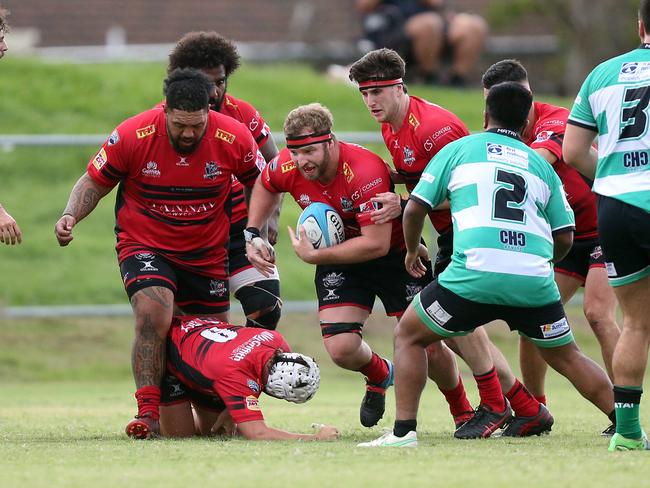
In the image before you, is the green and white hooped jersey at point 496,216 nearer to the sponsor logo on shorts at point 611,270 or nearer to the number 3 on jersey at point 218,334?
the sponsor logo on shorts at point 611,270

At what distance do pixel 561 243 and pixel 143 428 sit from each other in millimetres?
2765

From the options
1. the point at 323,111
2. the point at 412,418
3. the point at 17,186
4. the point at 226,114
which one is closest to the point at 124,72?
the point at 17,186

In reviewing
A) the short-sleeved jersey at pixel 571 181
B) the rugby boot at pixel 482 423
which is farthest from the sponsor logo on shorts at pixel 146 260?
the short-sleeved jersey at pixel 571 181

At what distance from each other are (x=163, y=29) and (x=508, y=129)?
61.6ft

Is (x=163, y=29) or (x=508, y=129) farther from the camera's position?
(x=163, y=29)

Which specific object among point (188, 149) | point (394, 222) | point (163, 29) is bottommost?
point (394, 222)

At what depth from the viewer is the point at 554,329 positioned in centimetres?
696

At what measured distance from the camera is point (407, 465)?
19.7ft

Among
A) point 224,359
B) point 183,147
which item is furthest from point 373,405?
point 183,147

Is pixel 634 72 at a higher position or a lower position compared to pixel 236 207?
higher

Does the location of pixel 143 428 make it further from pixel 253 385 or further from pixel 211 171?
pixel 211 171

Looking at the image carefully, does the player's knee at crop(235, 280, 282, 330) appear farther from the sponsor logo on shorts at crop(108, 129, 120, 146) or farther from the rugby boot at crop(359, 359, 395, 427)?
the sponsor logo on shorts at crop(108, 129, 120, 146)

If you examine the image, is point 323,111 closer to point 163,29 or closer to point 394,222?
point 394,222

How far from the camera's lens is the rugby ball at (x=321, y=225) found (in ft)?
25.6
